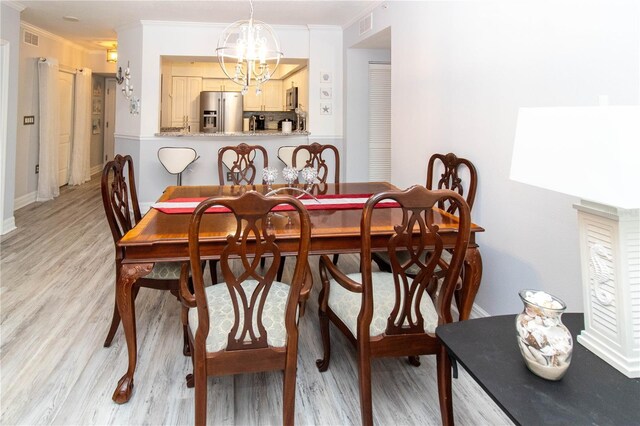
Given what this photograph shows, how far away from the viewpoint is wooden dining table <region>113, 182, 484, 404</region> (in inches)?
66.9

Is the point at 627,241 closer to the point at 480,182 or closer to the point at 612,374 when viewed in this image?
the point at 612,374

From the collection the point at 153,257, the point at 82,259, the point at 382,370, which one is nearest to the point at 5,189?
the point at 82,259

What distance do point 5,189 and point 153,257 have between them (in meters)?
4.00

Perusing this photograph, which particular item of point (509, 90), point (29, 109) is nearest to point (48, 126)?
point (29, 109)

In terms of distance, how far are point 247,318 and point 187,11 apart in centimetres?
458

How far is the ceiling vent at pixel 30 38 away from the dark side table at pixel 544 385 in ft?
22.8

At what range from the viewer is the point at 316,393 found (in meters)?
1.90

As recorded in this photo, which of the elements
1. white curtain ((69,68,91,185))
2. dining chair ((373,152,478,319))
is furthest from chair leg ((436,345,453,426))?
white curtain ((69,68,91,185))

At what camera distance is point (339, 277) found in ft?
5.49

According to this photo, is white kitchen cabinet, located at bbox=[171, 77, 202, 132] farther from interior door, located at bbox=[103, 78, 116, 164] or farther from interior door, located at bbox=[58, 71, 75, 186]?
interior door, located at bbox=[103, 78, 116, 164]

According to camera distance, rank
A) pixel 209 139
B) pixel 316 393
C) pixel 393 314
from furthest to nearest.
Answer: pixel 209 139 < pixel 316 393 < pixel 393 314

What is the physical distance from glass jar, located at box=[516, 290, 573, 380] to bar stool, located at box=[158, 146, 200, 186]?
483cm

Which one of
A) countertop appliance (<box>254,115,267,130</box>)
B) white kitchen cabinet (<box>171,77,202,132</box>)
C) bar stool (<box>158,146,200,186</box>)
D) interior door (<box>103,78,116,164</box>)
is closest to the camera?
bar stool (<box>158,146,200,186</box>)

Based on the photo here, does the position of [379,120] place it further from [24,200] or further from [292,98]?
[24,200]
